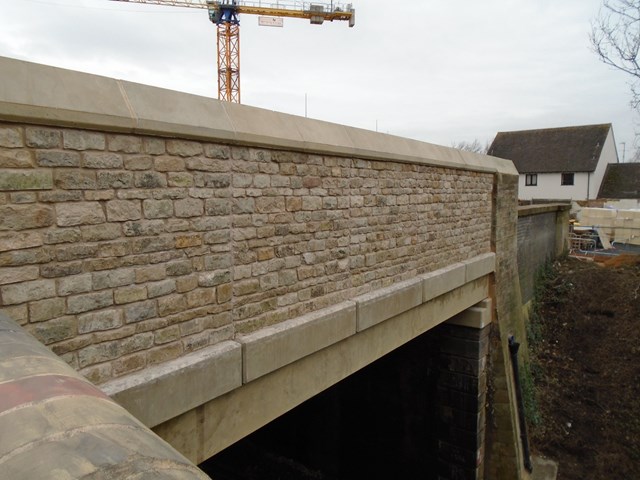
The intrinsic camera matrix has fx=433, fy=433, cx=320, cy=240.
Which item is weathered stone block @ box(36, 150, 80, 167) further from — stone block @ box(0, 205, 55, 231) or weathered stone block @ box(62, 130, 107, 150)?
stone block @ box(0, 205, 55, 231)

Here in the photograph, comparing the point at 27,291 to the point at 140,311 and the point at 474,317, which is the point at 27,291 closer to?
the point at 140,311

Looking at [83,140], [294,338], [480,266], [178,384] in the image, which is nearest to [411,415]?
[480,266]

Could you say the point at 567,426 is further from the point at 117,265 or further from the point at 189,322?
the point at 117,265

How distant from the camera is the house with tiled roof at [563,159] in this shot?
3197 cm

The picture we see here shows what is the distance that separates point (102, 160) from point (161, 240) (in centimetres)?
65

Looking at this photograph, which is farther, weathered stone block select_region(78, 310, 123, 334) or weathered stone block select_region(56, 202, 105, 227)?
weathered stone block select_region(78, 310, 123, 334)

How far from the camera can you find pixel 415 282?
5969mm

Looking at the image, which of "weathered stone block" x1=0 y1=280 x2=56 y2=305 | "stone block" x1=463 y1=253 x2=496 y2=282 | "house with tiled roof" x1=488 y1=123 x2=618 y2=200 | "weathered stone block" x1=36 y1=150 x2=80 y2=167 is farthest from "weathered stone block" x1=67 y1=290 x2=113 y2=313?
"house with tiled roof" x1=488 y1=123 x2=618 y2=200

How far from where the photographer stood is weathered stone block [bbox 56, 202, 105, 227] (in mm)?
2516

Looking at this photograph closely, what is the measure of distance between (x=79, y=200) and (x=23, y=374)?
4.37 ft

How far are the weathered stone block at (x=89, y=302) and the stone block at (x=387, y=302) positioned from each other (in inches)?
110

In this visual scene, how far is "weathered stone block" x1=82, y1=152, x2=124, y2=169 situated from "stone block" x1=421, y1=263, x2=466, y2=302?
4507 millimetres

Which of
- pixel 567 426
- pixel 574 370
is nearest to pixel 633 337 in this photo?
pixel 574 370

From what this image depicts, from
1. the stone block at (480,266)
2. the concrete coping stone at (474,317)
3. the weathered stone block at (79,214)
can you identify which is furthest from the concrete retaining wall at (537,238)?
the weathered stone block at (79,214)
